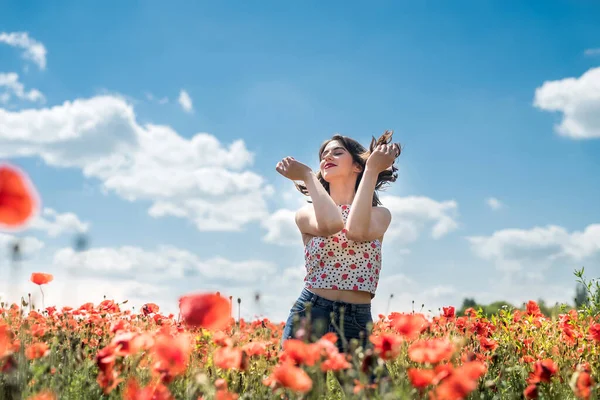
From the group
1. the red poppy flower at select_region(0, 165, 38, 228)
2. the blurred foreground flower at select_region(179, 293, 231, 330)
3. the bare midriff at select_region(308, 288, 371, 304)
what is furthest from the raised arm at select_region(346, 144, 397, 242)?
the red poppy flower at select_region(0, 165, 38, 228)

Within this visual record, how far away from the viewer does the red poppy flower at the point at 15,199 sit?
1.55 m

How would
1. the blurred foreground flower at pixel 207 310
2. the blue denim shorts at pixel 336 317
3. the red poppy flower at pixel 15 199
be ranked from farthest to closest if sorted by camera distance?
1. the blue denim shorts at pixel 336 317
2. the blurred foreground flower at pixel 207 310
3. the red poppy flower at pixel 15 199

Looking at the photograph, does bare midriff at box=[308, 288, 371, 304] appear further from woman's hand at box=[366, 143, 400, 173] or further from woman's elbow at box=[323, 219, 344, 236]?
woman's hand at box=[366, 143, 400, 173]

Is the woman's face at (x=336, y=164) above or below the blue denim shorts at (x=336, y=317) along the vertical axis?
above

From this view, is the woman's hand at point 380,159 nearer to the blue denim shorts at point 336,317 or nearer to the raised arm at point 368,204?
the raised arm at point 368,204

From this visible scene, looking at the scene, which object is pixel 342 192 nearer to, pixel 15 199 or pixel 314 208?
pixel 314 208

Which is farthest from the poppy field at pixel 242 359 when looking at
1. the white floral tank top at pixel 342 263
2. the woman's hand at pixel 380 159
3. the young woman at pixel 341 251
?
the woman's hand at pixel 380 159

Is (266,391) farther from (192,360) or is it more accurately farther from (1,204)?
(1,204)

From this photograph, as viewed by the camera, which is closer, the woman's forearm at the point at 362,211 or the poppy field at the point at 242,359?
the poppy field at the point at 242,359

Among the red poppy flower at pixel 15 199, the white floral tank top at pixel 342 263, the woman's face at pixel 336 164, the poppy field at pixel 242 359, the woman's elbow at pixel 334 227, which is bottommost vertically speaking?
the poppy field at pixel 242 359

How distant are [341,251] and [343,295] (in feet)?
0.99

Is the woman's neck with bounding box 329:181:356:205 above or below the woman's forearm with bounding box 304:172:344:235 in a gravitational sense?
above

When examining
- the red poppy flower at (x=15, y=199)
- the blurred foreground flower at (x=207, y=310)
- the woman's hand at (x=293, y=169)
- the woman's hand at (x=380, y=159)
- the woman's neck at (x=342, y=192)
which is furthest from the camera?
the woman's neck at (x=342, y=192)

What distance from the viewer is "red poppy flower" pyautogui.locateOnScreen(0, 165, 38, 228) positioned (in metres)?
1.55
